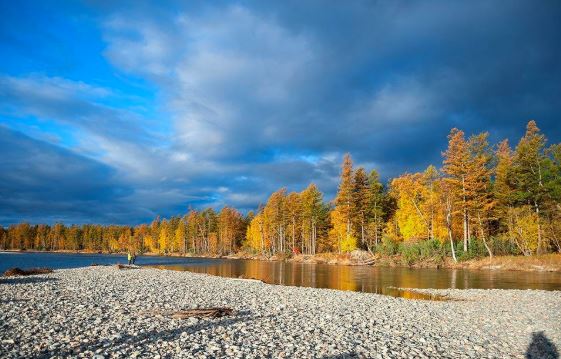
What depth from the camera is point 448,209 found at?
58906 mm

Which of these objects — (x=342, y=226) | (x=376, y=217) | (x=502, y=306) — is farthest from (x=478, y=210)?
(x=502, y=306)

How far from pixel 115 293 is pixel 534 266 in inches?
1970

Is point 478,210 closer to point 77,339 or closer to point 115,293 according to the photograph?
point 115,293

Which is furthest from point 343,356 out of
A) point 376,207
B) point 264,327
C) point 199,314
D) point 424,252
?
point 376,207

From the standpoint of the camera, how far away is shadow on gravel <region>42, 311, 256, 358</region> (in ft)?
30.7

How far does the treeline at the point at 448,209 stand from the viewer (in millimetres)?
55125

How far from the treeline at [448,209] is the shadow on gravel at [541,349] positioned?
4632 centimetres

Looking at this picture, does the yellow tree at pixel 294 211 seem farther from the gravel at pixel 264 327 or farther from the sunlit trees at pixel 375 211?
the gravel at pixel 264 327

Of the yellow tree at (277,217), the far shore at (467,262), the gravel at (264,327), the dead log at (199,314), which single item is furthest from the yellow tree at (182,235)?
the dead log at (199,314)

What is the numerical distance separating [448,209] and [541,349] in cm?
5007

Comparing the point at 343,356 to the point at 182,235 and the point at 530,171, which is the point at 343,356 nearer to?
the point at 530,171

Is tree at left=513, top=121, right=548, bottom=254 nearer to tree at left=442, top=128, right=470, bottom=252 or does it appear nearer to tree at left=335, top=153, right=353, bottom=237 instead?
tree at left=442, top=128, right=470, bottom=252

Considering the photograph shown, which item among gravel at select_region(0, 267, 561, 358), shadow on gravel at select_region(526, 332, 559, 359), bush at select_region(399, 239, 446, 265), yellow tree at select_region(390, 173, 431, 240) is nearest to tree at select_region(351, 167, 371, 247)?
yellow tree at select_region(390, 173, 431, 240)

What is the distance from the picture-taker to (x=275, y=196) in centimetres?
10069
